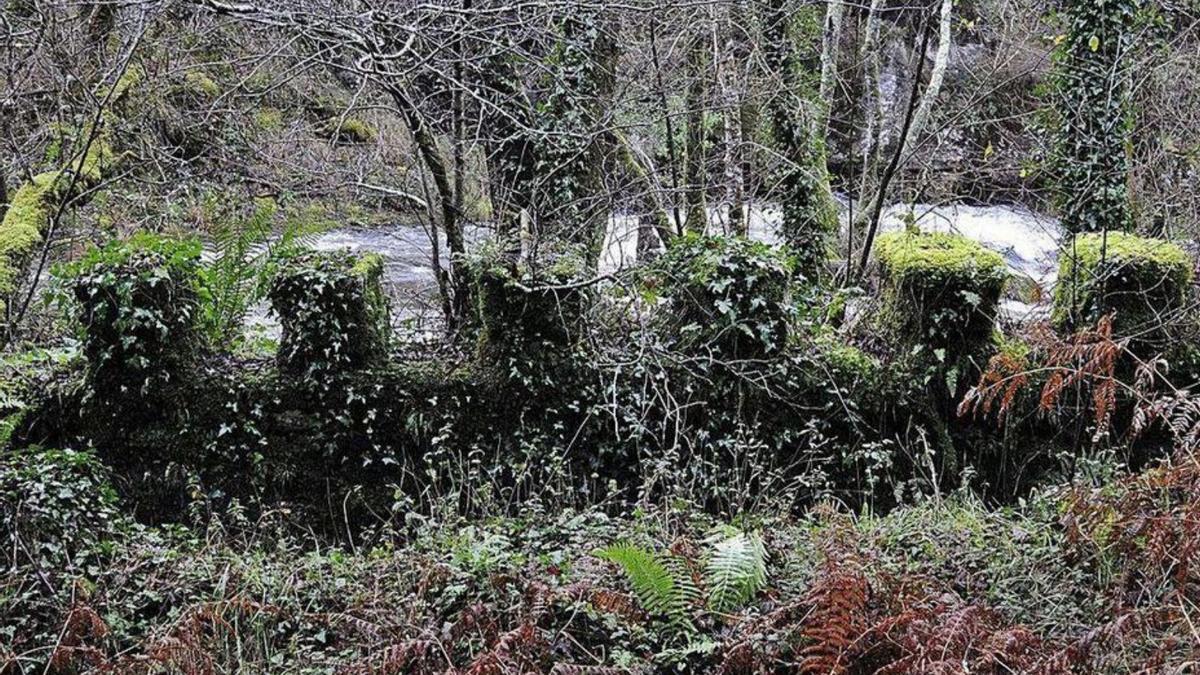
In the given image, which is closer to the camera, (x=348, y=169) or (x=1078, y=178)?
(x=348, y=169)

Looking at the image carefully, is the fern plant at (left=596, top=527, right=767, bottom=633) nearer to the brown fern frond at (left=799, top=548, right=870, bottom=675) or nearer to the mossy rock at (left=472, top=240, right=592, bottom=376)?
the brown fern frond at (left=799, top=548, right=870, bottom=675)

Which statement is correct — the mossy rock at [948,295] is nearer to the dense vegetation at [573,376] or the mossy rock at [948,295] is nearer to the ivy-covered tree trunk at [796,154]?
the dense vegetation at [573,376]

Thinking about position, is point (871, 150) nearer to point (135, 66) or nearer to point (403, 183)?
point (403, 183)

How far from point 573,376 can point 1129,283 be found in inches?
145

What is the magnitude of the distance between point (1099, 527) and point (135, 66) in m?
8.05

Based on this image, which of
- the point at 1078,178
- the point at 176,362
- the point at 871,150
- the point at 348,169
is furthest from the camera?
the point at 871,150

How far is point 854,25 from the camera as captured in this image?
45.2ft

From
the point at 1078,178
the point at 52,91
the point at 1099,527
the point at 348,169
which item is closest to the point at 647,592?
the point at 1099,527

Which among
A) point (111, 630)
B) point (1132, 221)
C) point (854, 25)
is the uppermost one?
point (854, 25)

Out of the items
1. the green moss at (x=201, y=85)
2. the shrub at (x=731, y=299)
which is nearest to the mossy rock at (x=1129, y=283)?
the shrub at (x=731, y=299)

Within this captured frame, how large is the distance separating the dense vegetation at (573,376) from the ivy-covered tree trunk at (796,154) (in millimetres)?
49

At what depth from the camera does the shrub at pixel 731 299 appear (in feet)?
19.6

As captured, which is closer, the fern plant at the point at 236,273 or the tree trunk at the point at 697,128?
the fern plant at the point at 236,273

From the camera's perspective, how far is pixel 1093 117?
918 centimetres
